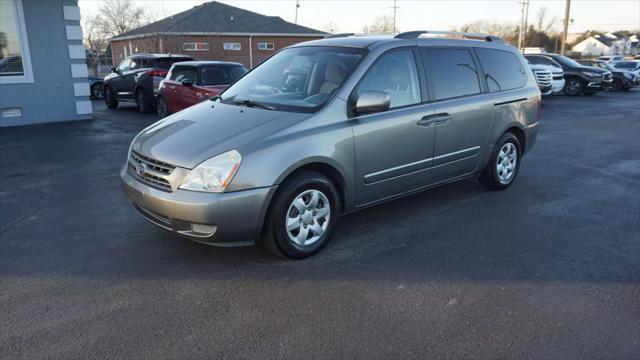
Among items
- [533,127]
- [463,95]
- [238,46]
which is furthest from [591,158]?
[238,46]

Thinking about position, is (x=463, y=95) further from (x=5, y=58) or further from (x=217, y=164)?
(x=5, y=58)

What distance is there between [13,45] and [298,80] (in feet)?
32.4

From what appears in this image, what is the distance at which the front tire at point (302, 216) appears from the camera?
3.97 meters

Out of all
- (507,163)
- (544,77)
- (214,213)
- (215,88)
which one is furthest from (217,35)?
(214,213)

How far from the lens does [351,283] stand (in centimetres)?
381

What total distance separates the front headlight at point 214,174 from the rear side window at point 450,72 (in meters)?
2.41

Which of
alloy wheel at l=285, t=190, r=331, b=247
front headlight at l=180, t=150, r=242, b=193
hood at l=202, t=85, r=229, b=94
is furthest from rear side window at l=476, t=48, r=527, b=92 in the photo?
hood at l=202, t=85, r=229, b=94

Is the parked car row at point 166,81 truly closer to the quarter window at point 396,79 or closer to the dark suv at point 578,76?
the quarter window at point 396,79

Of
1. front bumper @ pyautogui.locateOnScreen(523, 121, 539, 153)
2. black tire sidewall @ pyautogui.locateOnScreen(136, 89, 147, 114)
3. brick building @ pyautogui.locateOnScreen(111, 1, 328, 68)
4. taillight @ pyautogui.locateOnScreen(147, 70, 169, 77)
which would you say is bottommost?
black tire sidewall @ pyautogui.locateOnScreen(136, 89, 147, 114)

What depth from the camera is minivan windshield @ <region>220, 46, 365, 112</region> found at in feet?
14.8

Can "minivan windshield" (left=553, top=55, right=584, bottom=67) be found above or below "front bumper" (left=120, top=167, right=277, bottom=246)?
above

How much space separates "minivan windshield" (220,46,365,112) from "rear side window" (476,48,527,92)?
6.41ft

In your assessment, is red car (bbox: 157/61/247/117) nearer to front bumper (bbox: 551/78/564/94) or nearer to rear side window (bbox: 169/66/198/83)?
rear side window (bbox: 169/66/198/83)

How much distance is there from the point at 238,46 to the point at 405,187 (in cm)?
3620
